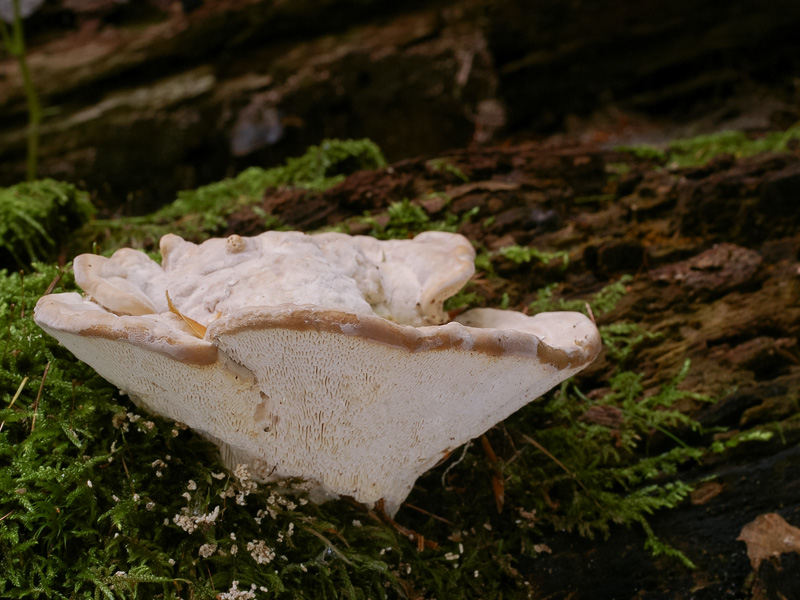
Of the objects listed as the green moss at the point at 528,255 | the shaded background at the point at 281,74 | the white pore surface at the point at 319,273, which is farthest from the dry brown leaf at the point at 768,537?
the shaded background at the point at 281,74

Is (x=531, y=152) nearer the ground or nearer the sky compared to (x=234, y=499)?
nearer the sky

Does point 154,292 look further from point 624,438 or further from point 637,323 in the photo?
point 637,323

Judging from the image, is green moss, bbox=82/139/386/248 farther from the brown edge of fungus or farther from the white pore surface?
the brown edge of fungus

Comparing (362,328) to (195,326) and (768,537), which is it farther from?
(768,537)

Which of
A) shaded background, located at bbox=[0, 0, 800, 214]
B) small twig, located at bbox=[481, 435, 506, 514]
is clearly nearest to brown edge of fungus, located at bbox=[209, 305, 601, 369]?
small twig, located at bbox=[481, 435, 506, 514]

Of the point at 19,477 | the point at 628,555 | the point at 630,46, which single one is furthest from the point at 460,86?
the point at 19,477

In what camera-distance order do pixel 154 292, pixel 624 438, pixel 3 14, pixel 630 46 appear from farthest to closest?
1. pixel 630 46
2. pixel 3 14
3. pixel 624 438
4. pixel 154 292
